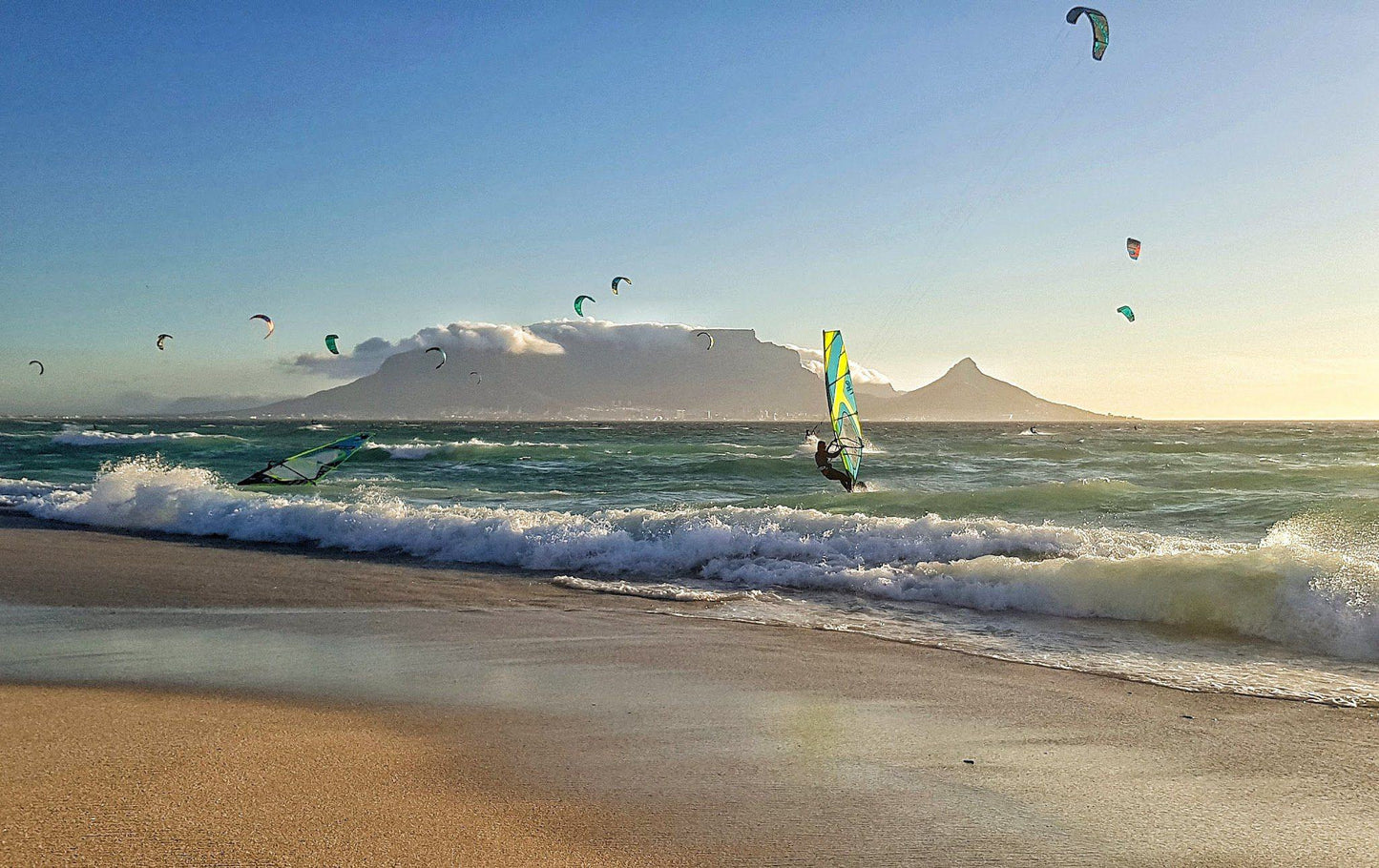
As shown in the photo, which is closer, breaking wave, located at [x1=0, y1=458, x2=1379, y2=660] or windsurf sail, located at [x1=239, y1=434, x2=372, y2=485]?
breaking wave, located at [x1=0, y1=458, x2=1379, y2=660]

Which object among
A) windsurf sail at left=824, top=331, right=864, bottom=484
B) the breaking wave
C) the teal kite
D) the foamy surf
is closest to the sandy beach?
the foamy surf

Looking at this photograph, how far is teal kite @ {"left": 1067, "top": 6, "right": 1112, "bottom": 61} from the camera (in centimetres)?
1120

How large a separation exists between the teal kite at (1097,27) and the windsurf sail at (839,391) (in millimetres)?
Answer: 4753

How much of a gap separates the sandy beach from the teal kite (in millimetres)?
8962

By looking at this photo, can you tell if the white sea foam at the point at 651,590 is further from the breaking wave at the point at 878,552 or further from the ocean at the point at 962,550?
the breaking wave at the point at 878,552

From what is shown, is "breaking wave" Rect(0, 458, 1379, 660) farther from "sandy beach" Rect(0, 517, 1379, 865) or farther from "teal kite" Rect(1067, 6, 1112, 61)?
"teal kite" Rect(1067, 6, 1112, 61)

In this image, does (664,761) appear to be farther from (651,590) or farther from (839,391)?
(839,391)

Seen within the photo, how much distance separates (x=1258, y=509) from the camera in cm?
1416

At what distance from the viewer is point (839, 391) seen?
11.9 metres

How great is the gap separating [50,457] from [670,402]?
151m

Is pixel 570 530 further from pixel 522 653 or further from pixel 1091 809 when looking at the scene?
pixel 1091 809

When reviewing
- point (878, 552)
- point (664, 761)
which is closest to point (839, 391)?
point (878, 552)

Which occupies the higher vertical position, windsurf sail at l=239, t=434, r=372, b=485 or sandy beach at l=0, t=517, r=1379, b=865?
windsurf sail at l=239, t=434, r=372, b=485

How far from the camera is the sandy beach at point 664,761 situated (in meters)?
2.97
